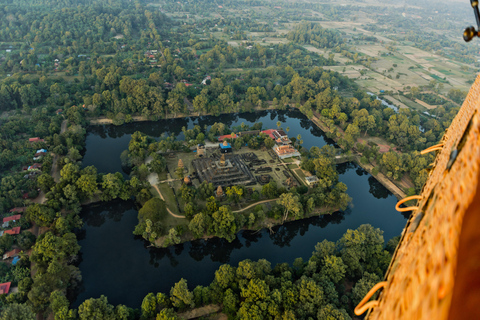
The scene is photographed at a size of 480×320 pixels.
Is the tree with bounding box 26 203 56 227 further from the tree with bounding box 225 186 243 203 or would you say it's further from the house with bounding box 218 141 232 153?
the house with bounding box 218 141 232 153

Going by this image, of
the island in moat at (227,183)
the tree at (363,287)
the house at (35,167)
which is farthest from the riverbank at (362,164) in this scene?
the tree at (363,287)

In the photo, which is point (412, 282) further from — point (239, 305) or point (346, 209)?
point (346, 209)

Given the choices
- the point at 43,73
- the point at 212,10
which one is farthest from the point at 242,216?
the point at 212,10

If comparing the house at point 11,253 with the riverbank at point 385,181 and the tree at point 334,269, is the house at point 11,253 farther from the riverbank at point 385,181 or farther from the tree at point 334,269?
the riverbank at point 385,181

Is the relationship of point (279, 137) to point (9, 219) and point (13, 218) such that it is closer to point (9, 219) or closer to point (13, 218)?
point (13, 218)

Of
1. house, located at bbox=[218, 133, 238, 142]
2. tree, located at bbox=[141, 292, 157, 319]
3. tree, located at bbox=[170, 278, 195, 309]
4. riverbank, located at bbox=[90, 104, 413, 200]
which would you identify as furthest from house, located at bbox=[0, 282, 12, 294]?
riverbank, located at bbox=[90, 104, 413, 200]

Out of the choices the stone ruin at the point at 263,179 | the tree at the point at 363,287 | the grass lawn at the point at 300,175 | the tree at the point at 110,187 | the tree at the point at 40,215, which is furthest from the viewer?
the grass lawn at the point at 300,175

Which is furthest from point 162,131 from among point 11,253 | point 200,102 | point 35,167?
point 11,253
